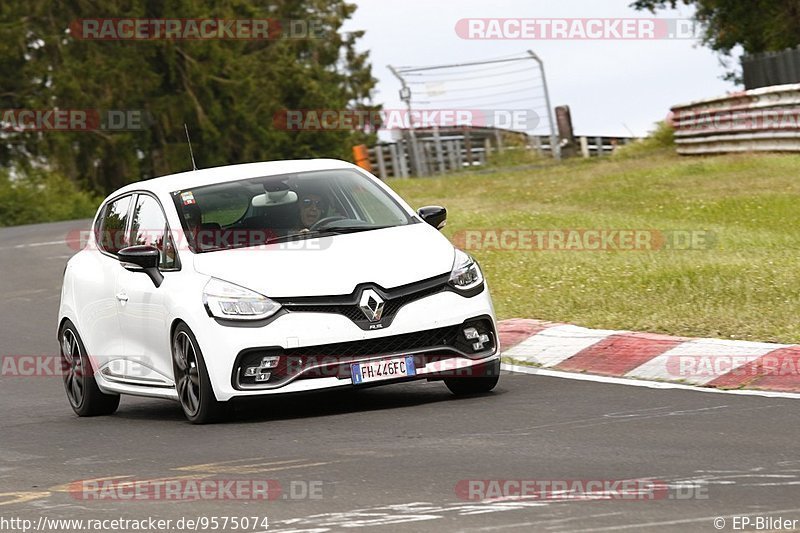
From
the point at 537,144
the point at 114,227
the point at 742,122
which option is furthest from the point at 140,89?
the point at 114,227

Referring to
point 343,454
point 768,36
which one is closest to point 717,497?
point 343,454

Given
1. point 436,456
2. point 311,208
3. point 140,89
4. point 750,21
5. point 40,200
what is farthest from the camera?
point 140,89

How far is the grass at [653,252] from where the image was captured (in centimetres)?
1228

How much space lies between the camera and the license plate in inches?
373

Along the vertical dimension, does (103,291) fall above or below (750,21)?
below

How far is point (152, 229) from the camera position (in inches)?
424

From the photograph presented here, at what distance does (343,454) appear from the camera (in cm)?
814

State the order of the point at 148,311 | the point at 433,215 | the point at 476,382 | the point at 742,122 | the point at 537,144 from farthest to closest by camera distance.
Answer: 1. the point at 537,144
2. the point at 742,122
3. the point at 433,215
4. the point at 148,311
5. the point at 476,382

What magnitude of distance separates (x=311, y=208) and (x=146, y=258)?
1.15 m

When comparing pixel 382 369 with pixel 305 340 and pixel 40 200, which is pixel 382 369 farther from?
pixel 40 200

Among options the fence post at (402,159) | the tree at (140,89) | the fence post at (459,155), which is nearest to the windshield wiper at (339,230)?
the fence post at (402,159)

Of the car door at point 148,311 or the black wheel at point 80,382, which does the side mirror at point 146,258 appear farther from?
the black wheel at point 80,382

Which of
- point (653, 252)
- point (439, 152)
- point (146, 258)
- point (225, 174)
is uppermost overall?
point (225, 174)

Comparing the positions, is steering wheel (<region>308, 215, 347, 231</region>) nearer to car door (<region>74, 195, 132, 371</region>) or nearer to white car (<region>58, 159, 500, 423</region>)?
white car (<region>58, 159, 500, 423</region>)
